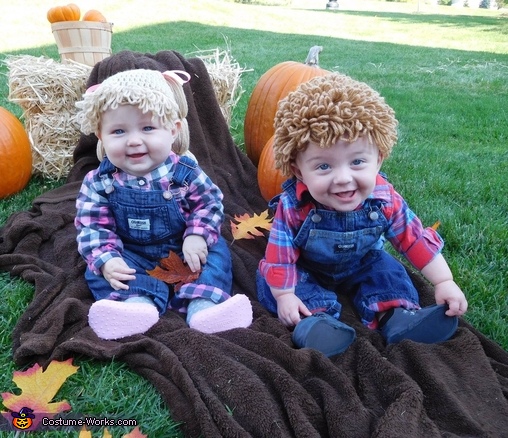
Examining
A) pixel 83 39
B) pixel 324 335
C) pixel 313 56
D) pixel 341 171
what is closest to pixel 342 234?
pixel 341 171

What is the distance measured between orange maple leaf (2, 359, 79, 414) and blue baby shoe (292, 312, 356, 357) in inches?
34.4

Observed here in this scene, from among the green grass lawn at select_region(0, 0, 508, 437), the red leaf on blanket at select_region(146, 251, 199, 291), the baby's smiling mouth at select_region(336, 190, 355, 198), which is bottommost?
the green grass lawn at select_region(0, 0, 508, 437)

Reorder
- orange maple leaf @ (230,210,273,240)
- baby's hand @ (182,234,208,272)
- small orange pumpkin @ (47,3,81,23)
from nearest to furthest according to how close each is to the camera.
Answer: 1. baby's hand @ (182,234,208,272)
2. orange maple leaf @ (230,210,273,240)
3. small orange pumpkin @ (47,3,81,23)

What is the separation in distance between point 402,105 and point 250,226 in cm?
469

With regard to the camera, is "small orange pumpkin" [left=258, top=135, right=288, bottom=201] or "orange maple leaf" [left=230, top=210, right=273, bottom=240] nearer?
"orange maple leaf" [left=230, top=210, right=273, bottom=240]

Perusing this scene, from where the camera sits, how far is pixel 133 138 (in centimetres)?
236

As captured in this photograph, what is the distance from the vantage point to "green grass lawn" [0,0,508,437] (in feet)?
6.83

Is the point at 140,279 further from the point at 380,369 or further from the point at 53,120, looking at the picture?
the point at 53,120

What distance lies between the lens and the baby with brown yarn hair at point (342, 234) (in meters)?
2.05

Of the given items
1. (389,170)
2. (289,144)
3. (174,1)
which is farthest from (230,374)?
(174,1)

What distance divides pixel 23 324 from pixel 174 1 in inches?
731

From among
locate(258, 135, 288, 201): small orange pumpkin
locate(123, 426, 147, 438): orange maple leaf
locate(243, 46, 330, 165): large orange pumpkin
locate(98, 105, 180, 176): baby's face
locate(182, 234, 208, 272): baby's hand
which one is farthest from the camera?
locate(243, 46, 330, 165): large orange pumpkin

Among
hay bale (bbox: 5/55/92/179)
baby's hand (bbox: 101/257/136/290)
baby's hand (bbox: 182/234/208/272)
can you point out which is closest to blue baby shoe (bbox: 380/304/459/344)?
baby's hand (bbox: 182/234/208/272)

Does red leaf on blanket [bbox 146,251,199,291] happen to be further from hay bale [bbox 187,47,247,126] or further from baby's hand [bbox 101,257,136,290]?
hay bale [bbox 187,47,247,126]
